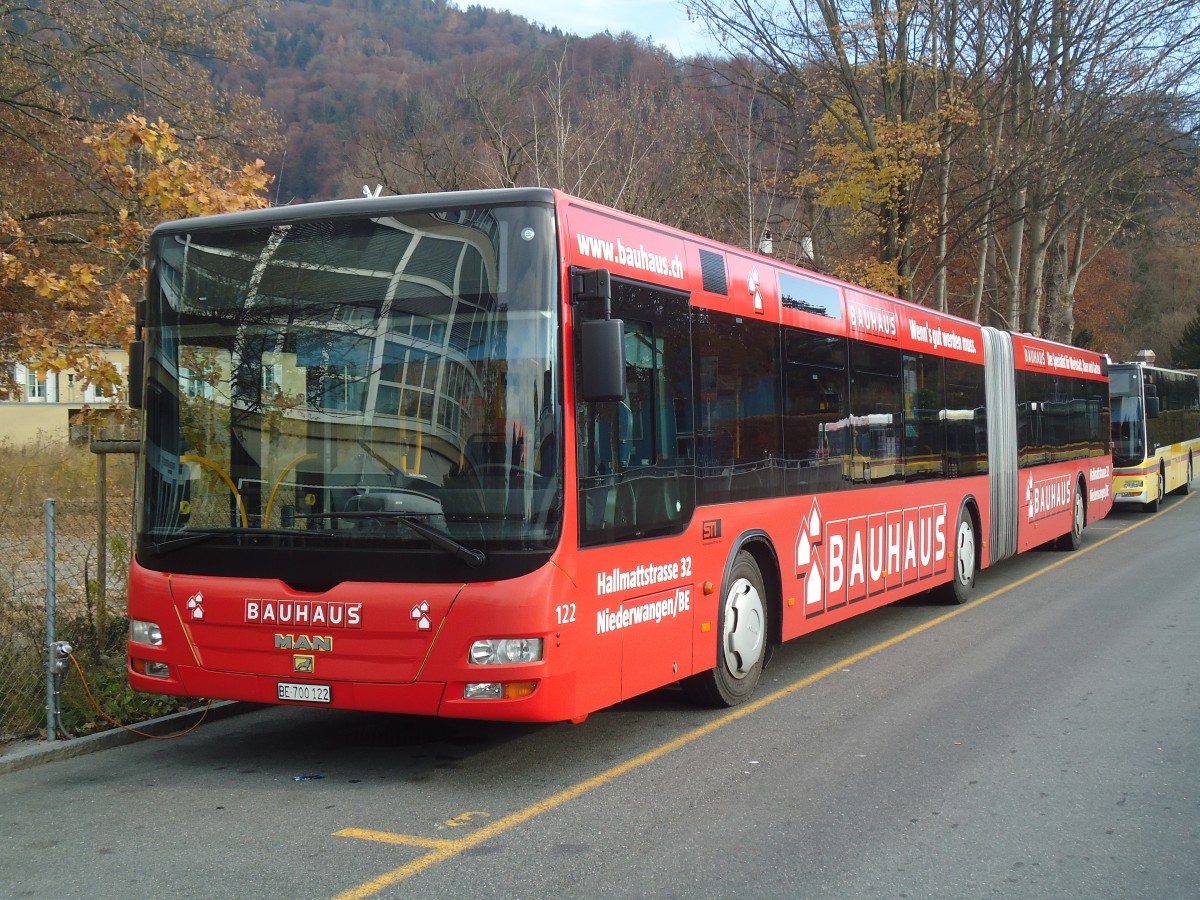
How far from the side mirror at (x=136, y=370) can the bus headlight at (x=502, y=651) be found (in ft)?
8.78

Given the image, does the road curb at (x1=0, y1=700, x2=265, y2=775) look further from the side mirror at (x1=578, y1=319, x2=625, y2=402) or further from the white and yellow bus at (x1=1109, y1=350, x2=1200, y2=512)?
the white and yellow bus at (x1=1109, y1=350, x2=1200, y2=512)

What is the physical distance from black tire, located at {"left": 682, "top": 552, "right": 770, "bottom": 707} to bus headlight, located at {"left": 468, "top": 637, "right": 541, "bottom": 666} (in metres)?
2.02

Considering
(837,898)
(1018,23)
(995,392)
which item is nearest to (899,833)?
(837,898)

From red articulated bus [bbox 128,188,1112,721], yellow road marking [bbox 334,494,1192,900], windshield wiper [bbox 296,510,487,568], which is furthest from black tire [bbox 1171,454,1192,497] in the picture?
windshield wiper [bbox 296,510,487,568]

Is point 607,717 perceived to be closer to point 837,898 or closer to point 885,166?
point 837,898

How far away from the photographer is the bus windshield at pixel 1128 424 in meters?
25.5

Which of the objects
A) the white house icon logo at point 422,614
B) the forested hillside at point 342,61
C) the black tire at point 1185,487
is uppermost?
the forested hillside at point 342,61

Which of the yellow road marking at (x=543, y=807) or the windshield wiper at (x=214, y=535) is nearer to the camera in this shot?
the yellow road marking at (x=543, y=807)

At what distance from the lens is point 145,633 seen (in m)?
6.59

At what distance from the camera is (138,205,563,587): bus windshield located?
5.93m

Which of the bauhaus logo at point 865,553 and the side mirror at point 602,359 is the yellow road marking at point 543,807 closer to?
the bauhaus logo at point 865,553

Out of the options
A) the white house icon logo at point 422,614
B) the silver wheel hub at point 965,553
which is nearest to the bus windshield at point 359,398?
the white house icon logo at point 422,614

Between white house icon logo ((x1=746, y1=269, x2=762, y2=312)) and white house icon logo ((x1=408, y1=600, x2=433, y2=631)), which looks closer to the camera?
white house icon logo ((x1=408, y1=600, x2=433, y2=631))

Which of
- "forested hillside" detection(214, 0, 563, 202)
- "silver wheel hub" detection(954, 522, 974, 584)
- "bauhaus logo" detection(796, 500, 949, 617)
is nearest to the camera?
"bauhaus logo" detection(796, 500, 949, 617)
